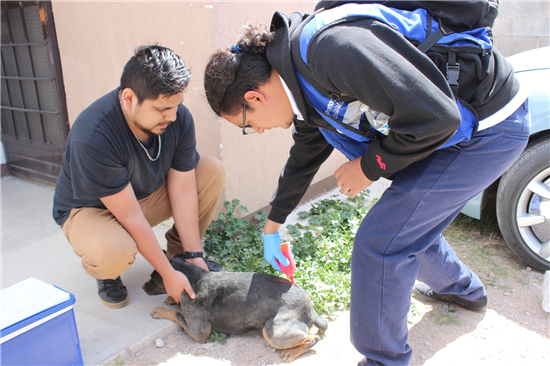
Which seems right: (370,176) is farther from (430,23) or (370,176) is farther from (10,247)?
(10,247)

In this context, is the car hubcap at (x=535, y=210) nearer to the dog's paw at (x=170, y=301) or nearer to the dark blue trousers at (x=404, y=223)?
the dark blue trousers at (x=404, y=223)

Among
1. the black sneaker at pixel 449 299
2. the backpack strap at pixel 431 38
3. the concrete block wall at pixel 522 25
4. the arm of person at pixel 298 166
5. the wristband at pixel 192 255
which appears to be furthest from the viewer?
the concrete block wall at pixel 522 25

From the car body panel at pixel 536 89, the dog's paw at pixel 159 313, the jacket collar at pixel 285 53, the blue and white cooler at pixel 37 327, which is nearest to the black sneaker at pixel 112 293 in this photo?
Result: the dog's paw at pixel 159 313

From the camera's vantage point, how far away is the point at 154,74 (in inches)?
93.4

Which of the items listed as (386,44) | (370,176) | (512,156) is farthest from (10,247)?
(512,156)

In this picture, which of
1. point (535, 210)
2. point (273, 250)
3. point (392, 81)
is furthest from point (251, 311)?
point (535, 210)

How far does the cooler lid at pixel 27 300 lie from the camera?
6.20 feet

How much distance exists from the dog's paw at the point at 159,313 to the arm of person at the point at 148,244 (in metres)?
0.12

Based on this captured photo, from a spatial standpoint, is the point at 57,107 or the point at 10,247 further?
the point at 57,107

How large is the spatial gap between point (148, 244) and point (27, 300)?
2.58ft

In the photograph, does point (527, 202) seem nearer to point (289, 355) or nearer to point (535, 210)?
point (535, 210)

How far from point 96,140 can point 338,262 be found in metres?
1.95

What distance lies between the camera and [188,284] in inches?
105

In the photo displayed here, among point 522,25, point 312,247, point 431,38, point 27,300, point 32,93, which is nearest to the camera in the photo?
point 431,38
